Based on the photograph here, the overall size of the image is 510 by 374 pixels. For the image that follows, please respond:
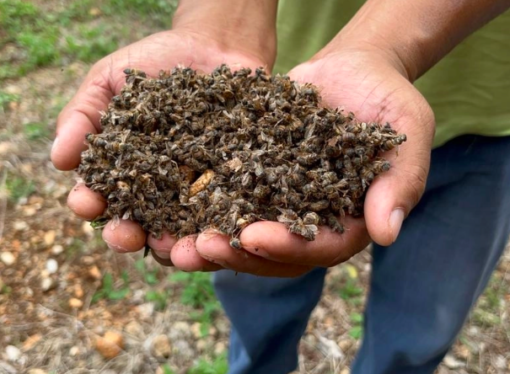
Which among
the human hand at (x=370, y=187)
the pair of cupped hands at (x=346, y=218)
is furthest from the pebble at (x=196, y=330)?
the human hand at (x=370, y=187)

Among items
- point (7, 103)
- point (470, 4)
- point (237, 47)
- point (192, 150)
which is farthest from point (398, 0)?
point (7, 103)

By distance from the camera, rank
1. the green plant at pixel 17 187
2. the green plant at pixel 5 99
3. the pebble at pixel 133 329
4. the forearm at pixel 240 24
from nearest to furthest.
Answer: the forearm at pixel 240 24, the pebble at pixel 133 329, the green plant at pixel 17 187, the green plant at pixel 5 99

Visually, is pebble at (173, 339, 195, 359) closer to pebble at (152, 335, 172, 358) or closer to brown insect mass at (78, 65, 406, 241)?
pebble at (152, 335, 172, 358)

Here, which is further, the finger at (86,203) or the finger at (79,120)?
the finger at (79,120)

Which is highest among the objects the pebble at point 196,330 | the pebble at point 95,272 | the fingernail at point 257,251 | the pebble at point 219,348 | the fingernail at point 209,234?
the fingernail at point 257,251

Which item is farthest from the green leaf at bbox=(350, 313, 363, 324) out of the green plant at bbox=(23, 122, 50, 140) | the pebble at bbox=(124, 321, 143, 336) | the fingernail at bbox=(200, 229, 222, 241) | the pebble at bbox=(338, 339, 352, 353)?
the green plant at bbox=(23, 122, 50, 140)

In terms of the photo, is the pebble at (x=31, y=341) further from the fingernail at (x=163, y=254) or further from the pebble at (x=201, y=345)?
the fingernail at (x=163, y=254)

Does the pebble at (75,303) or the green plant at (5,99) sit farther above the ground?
the green plant at (5,99)

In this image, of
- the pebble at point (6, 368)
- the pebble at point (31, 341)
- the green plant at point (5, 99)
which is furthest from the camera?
the green plant at point (5, 99)
